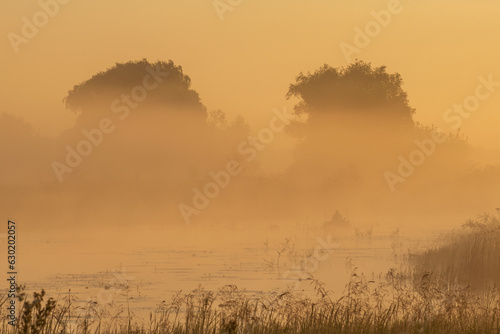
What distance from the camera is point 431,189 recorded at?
84625 mm

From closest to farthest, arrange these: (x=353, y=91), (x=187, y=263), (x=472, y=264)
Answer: (x=472, y=264)
(x=187, y=263)
(x=353, y=91)

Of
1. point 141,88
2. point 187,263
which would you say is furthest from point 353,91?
point 187,263

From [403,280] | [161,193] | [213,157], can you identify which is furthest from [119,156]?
[403,280]

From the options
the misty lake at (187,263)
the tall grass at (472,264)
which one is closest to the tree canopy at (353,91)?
the misty lake at (187,263)

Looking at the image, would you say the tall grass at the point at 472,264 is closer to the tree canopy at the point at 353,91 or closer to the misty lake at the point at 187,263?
the misty lake at the point at 187,263

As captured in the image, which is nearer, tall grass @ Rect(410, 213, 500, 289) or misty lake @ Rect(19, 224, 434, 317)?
misty lake @ Rect(19, 224, 434, 317)

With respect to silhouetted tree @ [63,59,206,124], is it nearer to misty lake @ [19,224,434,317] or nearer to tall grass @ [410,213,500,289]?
misty lake @ [19,224,434,317]

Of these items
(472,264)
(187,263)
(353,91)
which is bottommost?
(472,264)

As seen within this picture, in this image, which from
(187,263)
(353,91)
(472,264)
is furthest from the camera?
(353,91)

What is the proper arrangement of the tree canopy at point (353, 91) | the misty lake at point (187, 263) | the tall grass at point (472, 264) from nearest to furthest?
the misty lake at point (187, 263) < the tall grass at point (472, 264) < the tree canopy at point (353, 91)

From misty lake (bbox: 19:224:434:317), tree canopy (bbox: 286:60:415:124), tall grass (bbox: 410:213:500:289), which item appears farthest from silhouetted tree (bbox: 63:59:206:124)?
tall grass (bbox: 410:213:500:289)

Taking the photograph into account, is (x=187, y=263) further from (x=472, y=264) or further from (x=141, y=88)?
(x=141, y=88)

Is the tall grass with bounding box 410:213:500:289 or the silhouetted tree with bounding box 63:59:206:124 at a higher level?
the silhouetted tree with bounding box 63:59:206:124

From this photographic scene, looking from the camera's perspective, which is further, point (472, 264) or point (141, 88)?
point (141, 88)
